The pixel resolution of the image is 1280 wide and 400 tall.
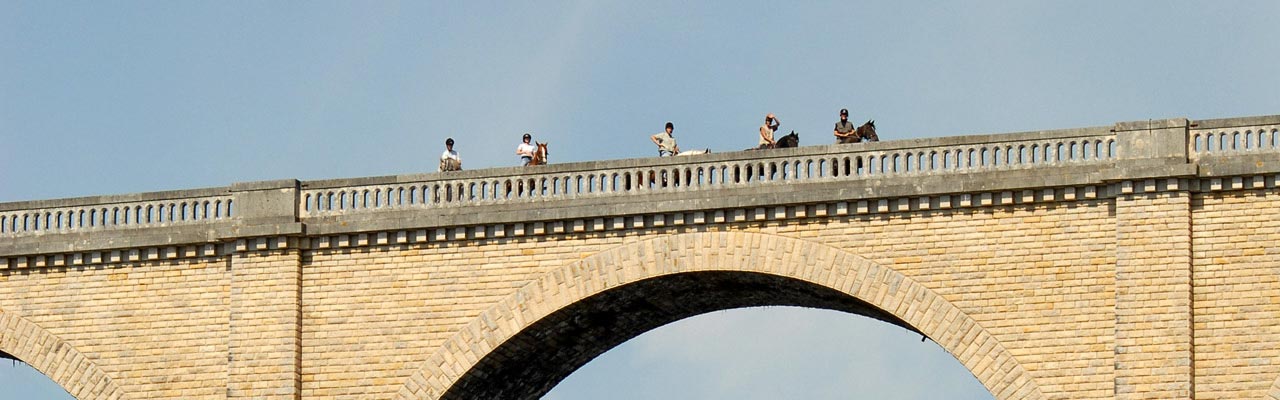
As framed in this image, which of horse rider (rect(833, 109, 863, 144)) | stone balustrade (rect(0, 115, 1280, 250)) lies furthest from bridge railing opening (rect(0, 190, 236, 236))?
horse rider (rect(833, 109, 863, 144))

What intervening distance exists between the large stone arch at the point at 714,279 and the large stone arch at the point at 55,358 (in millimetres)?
5102

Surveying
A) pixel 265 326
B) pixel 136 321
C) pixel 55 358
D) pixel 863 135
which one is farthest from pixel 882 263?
pixel 55 358

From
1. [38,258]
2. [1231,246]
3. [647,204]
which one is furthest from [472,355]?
[1231,246]

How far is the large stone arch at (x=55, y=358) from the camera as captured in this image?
135 ft

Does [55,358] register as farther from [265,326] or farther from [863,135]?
[863,135]

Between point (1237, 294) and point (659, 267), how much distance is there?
8.38 metres

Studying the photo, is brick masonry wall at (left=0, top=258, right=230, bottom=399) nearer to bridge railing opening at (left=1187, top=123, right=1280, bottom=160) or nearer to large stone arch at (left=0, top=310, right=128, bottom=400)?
large stone arch at (left=0, top=310, right=128, bottom=400)

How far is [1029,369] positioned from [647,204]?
618 centimetres

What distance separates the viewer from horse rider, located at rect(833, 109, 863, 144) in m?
39.8

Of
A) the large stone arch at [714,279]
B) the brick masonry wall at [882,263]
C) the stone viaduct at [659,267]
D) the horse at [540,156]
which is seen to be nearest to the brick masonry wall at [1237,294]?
the stone viaduct at [659,267]

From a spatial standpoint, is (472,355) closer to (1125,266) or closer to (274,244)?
(274,244)

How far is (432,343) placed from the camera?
3972 centimetres

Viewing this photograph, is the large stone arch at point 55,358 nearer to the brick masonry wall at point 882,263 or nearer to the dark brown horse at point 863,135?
the brick masonry wall at point 882,263

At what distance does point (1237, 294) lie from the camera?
3622 cm
